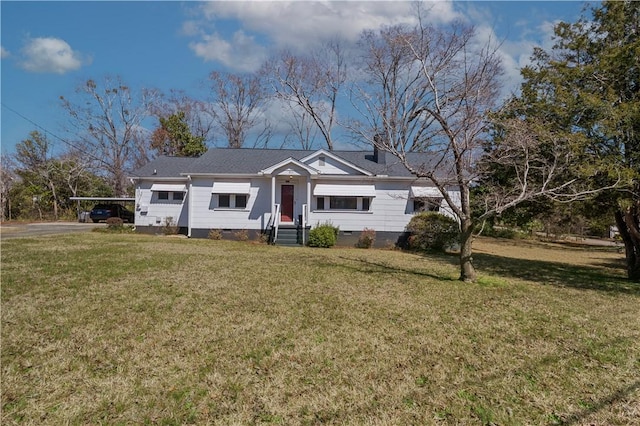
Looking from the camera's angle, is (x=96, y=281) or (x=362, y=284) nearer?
(x=96, y=281)

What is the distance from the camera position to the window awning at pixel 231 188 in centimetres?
1759

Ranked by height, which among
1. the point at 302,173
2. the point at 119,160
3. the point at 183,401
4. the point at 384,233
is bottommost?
the point at 183,401

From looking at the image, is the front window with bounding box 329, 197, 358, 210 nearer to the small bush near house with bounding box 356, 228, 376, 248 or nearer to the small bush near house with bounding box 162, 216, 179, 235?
the small bush near house with bounding box 356, 228, 376, 248

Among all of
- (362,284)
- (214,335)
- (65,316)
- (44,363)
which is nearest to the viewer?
(44,363)

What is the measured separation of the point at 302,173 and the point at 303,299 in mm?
11160

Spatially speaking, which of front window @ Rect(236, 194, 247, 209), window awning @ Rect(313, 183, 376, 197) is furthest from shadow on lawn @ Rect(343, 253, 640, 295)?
front window @ Rect(236, 194, 247, 209)

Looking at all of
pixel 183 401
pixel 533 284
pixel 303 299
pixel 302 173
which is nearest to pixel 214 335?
pixel 183 401

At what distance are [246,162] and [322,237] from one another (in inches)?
248

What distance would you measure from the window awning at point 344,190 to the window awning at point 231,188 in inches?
132

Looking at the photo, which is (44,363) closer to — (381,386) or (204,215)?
(381,386)

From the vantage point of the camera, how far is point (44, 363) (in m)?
3.86

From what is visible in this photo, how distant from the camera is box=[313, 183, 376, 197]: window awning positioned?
56.9 feet

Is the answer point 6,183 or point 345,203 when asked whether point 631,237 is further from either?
point 6,183

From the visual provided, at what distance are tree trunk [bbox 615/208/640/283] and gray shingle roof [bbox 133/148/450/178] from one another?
326 inches
